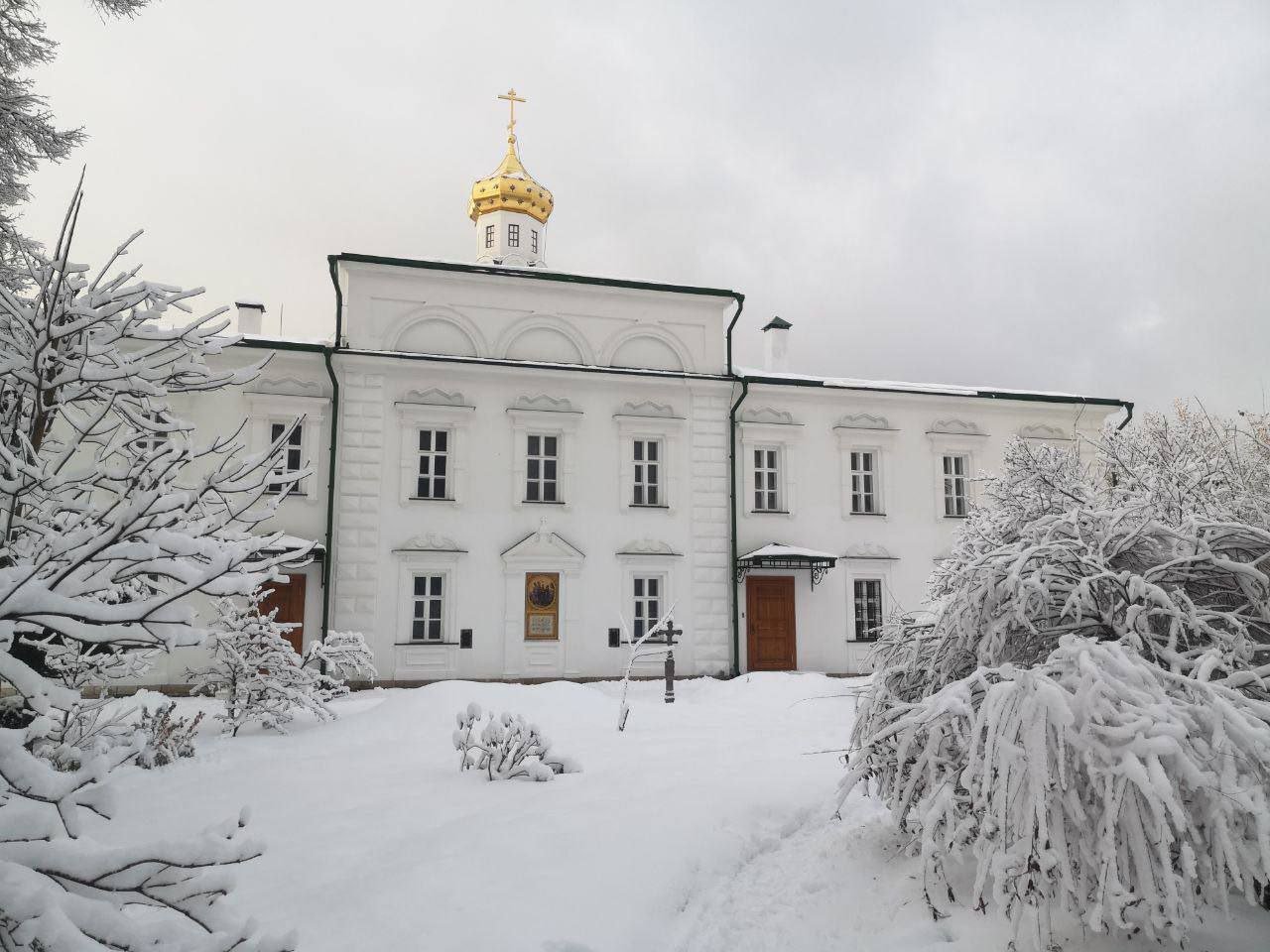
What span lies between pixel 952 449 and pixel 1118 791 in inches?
680

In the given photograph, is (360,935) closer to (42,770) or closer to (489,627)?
Result: (42,770)

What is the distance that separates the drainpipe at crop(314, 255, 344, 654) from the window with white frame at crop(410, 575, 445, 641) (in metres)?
1.54

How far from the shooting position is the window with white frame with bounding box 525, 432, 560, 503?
16938mm

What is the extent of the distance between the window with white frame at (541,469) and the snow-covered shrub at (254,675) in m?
7.30

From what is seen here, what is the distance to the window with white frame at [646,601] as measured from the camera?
16984 mm

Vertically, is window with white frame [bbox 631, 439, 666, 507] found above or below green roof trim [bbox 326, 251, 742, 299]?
below

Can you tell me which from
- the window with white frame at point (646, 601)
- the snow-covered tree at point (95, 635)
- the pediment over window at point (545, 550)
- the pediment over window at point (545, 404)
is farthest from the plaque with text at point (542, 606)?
the snow-covered tree at point (95, 635)

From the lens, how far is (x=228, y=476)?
3.23 metres

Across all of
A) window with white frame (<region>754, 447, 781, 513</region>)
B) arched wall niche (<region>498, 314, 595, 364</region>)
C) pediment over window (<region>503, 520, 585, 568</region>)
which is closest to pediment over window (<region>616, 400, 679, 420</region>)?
arched wall niche (<region>498, 314, 595, 364</region>)

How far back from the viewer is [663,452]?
1759cm

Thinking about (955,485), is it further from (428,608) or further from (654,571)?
(428,608)

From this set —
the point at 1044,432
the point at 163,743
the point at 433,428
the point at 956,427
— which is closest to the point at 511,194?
the point at 433,428

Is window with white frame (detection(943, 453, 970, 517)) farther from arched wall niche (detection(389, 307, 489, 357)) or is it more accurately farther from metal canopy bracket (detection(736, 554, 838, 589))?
arched wall niche (detection(389, 307, 489, 357))

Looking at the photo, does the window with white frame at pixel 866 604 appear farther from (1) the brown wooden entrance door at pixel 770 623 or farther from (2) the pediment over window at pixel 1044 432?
(2) the pediment over window at pixel 1044 432
